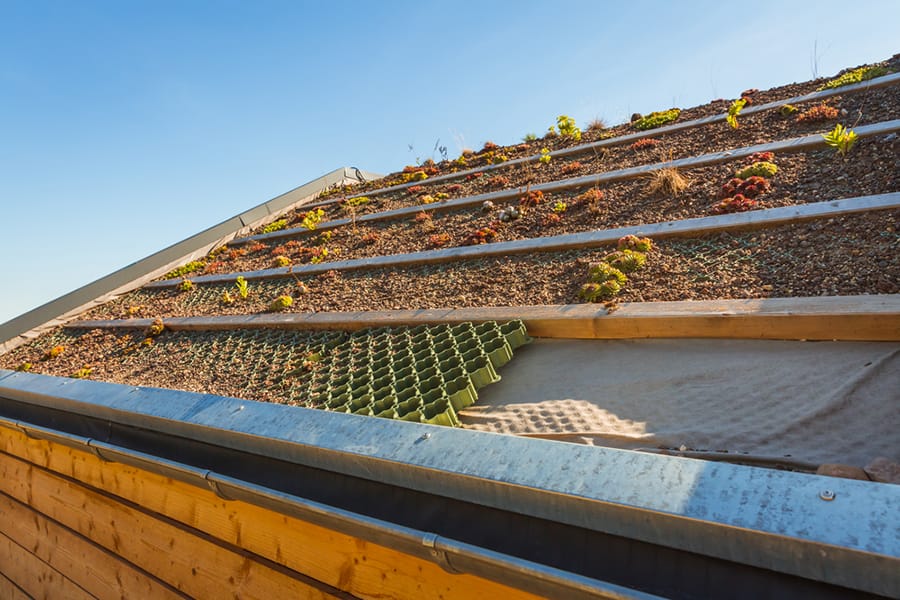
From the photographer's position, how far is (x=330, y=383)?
434 centimetres

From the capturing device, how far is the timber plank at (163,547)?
6.39 feet

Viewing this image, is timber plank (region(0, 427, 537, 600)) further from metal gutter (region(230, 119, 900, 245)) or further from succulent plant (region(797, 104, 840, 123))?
succulent plant (region(797, 104, 840, 123))

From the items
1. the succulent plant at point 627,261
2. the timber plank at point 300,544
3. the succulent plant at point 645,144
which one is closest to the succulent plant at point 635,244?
the succulent plant at point 627,261

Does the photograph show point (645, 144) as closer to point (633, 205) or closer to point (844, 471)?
point (633, 205)

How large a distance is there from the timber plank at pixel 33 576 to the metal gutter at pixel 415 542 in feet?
5.66

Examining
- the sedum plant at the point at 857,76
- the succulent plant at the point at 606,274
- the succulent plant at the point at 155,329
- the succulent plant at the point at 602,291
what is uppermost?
the sedum plant at the point at 857,76

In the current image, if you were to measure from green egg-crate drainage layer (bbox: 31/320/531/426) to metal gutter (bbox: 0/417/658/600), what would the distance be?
1.57 metres

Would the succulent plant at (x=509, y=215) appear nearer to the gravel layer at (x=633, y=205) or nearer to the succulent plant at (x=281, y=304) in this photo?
the gravel layer at (x=633, y=205)

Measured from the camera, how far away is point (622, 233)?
5176 millimetres

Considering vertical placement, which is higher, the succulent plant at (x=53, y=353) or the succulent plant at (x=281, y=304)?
the succulent plant at (x=53, y=353)

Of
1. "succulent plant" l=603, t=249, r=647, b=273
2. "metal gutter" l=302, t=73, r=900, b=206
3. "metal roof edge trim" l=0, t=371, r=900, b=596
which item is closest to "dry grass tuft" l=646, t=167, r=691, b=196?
"succulent plant" l=603, t=249, r=647, b=273

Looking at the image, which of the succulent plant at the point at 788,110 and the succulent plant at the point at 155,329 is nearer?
the succulent plant at the point at 788,110

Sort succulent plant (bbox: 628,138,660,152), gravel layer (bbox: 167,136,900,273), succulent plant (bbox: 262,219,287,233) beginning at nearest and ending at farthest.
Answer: gravel layer (bbox: 167,136,900,273), succulent plant (bbox: 628,138,660,152), succulent plant (bbox: 262,219,287,233)

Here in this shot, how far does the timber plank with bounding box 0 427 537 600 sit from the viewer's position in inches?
58.7
